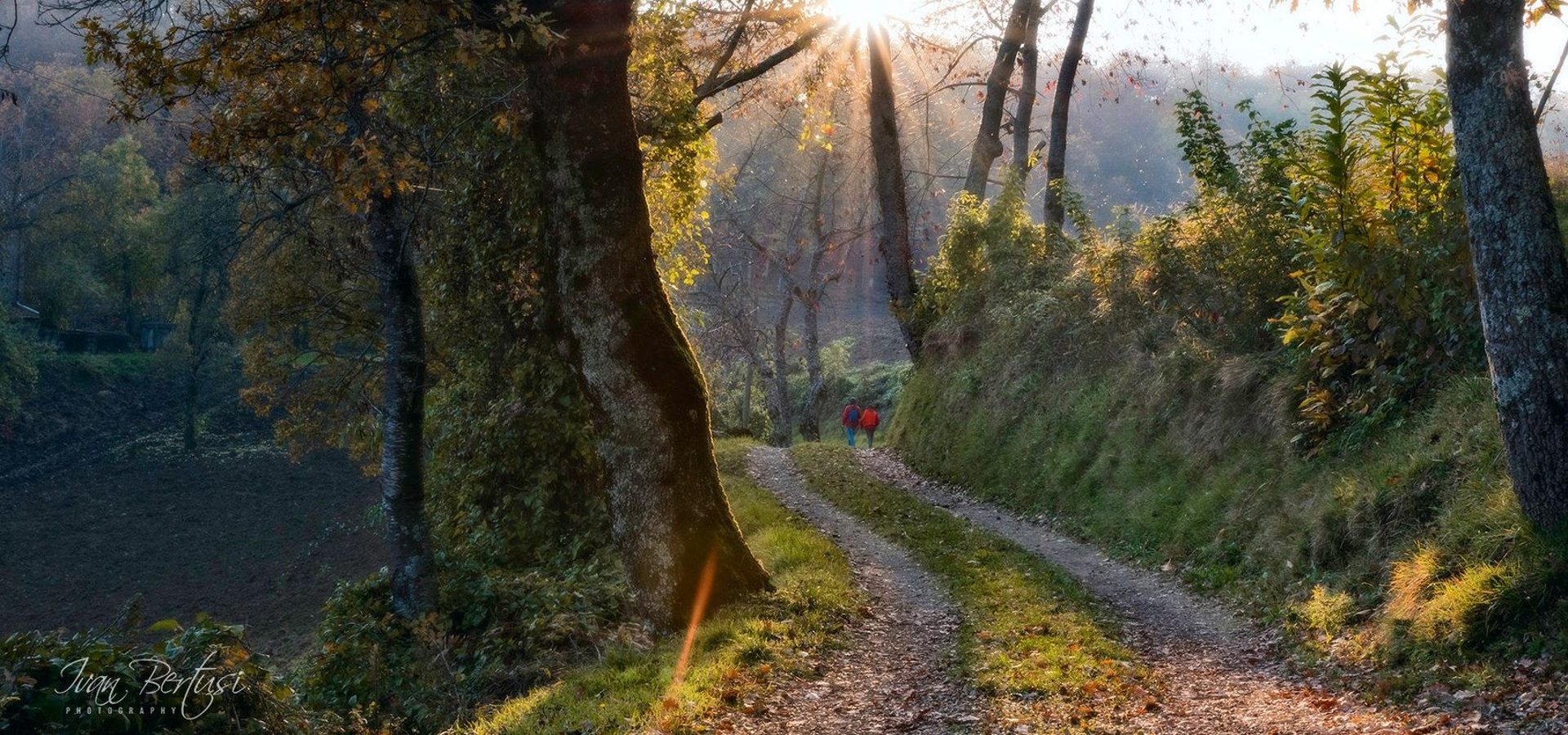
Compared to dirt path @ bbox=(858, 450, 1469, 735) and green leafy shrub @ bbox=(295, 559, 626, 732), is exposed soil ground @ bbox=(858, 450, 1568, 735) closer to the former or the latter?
dirt path @ bbox=(858, 450, 1469, 735)

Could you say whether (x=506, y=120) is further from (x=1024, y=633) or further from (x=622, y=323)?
(x=1024, y=633)

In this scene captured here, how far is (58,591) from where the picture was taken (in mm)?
28750

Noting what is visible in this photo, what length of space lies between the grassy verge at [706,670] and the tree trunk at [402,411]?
11.4 feet

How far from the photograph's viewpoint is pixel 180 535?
33875mm

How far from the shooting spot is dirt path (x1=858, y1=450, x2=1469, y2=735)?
656cm

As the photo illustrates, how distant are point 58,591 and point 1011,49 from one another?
1098 inches

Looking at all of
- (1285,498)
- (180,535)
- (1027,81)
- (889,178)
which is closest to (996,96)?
(1027,81)

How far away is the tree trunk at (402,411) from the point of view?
37.8 feet

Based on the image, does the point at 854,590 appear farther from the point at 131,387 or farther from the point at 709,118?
the point at 131,387

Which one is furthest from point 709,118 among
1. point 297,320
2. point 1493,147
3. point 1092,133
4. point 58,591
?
point 1092,133

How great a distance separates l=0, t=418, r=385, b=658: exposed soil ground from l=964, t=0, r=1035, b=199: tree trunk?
16.3 metres

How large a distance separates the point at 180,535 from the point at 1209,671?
1337 inches

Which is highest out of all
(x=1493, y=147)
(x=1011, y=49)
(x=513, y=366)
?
(x=1011, y=49)
